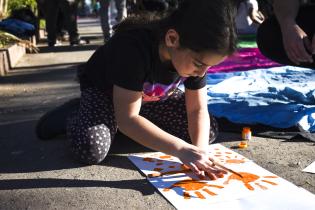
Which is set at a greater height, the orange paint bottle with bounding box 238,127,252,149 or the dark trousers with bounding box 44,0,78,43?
the dark trousers with bounding box 44,0,78,43

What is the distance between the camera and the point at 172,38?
4.75 feet

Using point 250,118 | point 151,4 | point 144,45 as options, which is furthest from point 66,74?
point 144,45

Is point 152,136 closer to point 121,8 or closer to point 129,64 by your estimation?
point 129,64

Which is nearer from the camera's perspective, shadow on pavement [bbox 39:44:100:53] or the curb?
the curb

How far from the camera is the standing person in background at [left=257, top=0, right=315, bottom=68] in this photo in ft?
5.99

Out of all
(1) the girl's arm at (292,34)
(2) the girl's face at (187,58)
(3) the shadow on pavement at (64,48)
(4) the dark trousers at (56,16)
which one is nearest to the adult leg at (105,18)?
(3) the shadow on pavement at (64,48)

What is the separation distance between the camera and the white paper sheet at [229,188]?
1.36 m

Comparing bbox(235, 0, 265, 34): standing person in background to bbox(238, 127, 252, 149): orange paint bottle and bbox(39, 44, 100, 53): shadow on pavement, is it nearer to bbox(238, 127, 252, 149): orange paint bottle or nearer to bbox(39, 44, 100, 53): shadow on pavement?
bbox(39, 44, 100, 53): shadow on pavement

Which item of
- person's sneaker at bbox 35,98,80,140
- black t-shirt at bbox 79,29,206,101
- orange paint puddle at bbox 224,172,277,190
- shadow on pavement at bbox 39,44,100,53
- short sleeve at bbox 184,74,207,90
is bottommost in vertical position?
orange paint puddle at bbox 224,172,277,190

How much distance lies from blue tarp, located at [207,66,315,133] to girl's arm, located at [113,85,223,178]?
73cm

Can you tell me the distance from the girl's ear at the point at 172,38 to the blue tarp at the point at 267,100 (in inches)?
33.9

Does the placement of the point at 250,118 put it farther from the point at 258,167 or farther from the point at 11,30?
the point at 11,30

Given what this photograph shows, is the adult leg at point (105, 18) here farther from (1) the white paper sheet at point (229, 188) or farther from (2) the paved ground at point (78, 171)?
(1) the white paper sheet at point (229, 188)

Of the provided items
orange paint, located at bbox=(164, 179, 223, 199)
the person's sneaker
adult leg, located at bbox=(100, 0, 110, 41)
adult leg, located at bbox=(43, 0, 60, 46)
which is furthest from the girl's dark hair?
adult leg, located at bbox=(43, 0, 60, 46)
